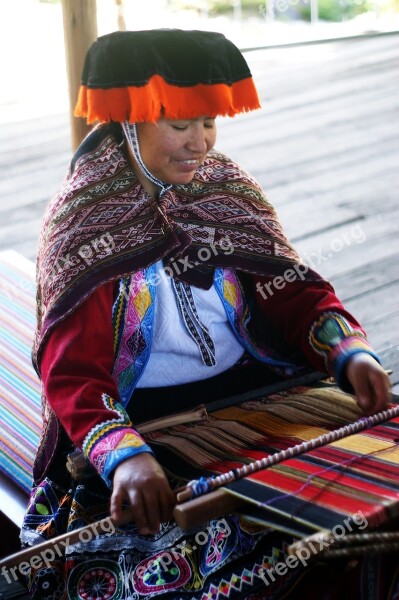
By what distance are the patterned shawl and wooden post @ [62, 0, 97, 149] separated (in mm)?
1281

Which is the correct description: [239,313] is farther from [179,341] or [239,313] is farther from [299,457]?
[299,457]

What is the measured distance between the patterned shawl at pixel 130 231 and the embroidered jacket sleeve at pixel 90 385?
0.12 feet

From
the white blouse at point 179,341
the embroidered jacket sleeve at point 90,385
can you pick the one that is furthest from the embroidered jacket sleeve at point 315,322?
the embroidered jacket sleeve at point 90,385

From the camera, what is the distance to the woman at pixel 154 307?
6.00ft

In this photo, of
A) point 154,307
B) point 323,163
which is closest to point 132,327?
point 154,307

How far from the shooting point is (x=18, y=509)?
239 centimetres

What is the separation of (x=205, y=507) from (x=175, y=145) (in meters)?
0.80

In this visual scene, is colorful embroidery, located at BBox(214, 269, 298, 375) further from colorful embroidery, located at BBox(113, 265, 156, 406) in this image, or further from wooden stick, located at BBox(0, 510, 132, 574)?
wooden stick, located at BBox(0, 510, 132, 574)

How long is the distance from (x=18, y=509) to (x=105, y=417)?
66cm

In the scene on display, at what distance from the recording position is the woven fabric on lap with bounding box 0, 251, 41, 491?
2697 mm

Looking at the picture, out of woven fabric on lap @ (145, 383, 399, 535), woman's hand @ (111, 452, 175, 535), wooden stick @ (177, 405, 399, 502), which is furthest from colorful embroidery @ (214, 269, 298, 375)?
woman's hand @ (111, 452, 175, 535)

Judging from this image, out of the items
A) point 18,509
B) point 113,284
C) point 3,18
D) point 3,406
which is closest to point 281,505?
point 113,284

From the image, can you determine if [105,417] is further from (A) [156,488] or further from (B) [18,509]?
(B) [18,509]

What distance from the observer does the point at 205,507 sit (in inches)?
61.6
